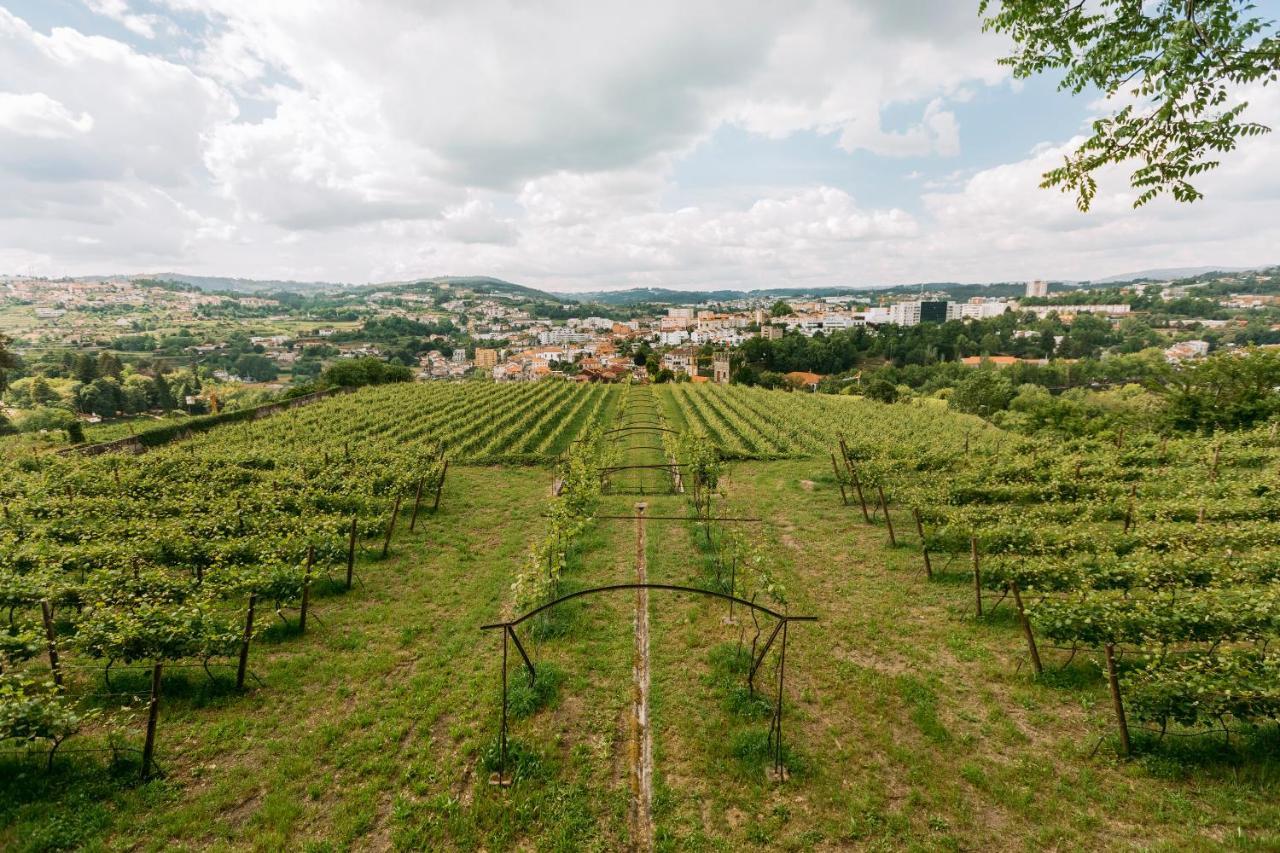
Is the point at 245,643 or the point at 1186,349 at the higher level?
the point at 1186,349

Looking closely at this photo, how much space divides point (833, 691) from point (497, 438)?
23.4 m

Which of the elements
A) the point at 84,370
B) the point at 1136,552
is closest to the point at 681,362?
the point at 84,370

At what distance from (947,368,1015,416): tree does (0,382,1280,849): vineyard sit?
47674 millimetres

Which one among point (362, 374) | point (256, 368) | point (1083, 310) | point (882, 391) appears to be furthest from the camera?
point (1083, 310)

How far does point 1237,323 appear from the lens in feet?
396

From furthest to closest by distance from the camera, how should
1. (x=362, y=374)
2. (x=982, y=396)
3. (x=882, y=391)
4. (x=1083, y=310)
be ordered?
(x=1083, y=310) < (x=882, y=391) < (x=362, y=374) < (x=982, y=396)

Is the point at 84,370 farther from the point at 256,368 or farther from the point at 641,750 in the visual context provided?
the point at 641,750

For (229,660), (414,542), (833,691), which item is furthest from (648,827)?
(414,542)

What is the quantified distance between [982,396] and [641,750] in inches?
2648

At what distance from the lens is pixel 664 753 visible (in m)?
6.89

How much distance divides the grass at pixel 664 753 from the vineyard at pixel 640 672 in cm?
4

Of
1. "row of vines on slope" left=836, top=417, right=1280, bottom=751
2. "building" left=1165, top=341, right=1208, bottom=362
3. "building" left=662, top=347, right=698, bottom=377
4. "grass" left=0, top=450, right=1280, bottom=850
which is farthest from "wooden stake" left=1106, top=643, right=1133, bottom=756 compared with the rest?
"building" left=1165, top=341, right=1208, bottom=362

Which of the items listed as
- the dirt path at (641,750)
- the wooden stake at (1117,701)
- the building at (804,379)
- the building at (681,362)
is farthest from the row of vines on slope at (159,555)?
the building at (681,362)

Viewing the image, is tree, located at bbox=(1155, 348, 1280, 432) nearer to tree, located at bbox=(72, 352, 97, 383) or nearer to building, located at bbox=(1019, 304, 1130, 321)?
tree, located at bbox=(72, 352, 97, 383)
